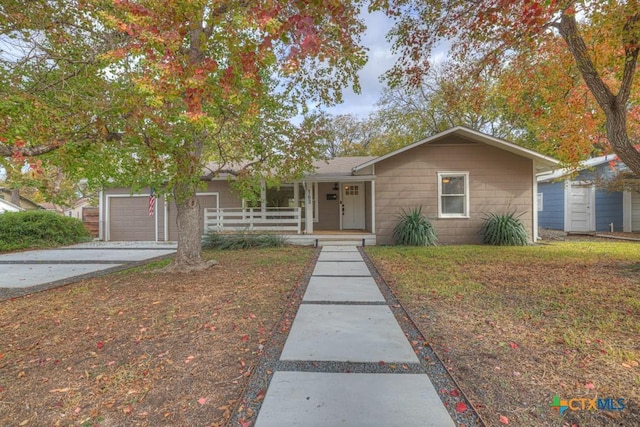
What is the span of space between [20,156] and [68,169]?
115cm

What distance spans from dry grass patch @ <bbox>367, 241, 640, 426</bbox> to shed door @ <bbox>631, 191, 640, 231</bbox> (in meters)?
8.00

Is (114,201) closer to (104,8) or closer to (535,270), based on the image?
(104,8)

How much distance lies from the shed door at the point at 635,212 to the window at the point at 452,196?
26.6ft

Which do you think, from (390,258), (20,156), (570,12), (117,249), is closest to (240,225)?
(117,249)

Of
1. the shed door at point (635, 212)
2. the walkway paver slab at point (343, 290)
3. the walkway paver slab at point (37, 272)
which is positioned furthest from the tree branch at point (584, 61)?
the shed door at point (635, 212)

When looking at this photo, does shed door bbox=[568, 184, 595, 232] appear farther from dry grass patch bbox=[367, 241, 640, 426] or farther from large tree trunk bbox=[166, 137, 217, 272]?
large tree trunk bbox=[166, 137, 217, 272]

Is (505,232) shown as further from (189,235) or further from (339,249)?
(189,235)

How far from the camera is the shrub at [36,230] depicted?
1059cm

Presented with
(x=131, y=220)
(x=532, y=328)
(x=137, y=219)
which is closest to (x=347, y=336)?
(x=532, y=328)

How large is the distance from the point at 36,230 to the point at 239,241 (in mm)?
7996

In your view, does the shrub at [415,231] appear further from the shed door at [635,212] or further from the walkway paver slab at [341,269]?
the shed door at [635,212]

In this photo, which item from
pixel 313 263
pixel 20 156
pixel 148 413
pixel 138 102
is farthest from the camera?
pixel 313 263

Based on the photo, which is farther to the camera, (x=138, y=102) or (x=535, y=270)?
(x=535, y=270)

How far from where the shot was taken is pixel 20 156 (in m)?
3.19
